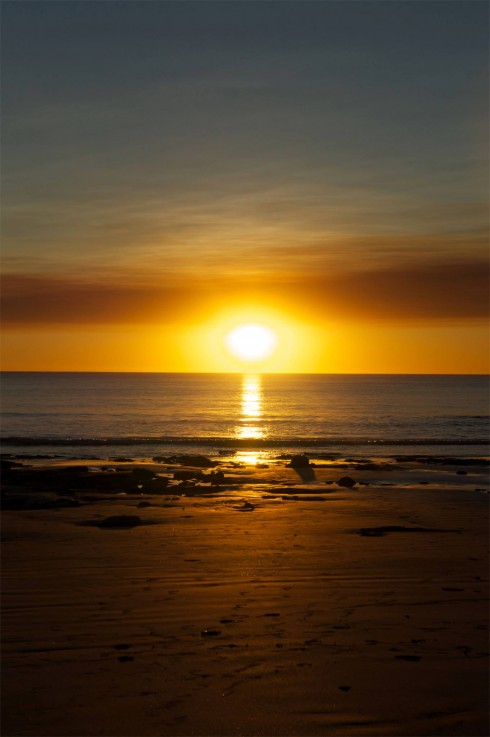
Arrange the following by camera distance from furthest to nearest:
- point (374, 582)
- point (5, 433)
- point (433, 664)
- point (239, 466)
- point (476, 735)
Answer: point (5, 433) < point (239, 466) < point (374, 582) < point (433, 664) < point (476, 735)

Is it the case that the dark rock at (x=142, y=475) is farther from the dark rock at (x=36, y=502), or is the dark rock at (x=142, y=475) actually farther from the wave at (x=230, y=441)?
the wave at (x=230, y=441)

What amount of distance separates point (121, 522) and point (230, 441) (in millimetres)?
37993

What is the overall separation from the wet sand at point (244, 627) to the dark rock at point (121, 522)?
324mm

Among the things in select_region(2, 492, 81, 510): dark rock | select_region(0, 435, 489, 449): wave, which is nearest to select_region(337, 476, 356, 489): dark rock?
select_region(2, 492, 81, 510): dark rock

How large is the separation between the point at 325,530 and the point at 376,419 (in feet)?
221

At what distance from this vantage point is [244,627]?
30.0 ft

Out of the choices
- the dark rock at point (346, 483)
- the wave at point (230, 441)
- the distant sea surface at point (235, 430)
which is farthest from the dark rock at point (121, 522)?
the wave at point (230, 441)

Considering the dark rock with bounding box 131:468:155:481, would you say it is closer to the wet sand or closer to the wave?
the wet sand

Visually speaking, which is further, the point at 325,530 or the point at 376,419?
the point at 376,419

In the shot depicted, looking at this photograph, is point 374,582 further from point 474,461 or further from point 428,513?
point 474,461

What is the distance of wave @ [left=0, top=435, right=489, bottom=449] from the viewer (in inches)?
2060

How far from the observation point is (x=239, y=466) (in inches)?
1391

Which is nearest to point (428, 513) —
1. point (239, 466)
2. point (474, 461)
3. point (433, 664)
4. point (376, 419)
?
point (433, 664)

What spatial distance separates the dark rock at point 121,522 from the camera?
16906mm
